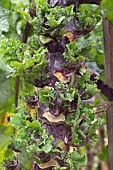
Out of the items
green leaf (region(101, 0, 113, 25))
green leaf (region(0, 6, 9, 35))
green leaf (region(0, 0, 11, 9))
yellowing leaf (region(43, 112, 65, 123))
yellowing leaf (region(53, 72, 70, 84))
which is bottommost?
yellowing leaf (region(43, 112, 65, 123))

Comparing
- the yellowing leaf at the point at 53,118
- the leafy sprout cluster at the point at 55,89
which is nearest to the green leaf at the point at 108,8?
the leafy sprout cluster at the point at 55,89

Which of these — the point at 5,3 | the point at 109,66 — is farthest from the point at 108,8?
the point at 5,3

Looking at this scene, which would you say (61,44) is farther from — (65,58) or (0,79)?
(0,79)

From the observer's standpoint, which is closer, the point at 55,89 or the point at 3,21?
the point at 55,89

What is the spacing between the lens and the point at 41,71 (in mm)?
554

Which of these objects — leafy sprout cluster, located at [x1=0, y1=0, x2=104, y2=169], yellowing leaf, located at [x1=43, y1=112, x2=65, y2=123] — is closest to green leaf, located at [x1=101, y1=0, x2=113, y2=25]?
leafy sprout cluster, located at [x1=0, y1=0, x2=104, y2=169]

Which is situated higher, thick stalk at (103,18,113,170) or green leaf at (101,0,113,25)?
green leaf at (101,0,113,25)

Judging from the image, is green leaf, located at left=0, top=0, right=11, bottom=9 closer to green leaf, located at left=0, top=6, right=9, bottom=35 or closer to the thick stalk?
green leaf, located at left=0, top=6, right=9, bottom=35

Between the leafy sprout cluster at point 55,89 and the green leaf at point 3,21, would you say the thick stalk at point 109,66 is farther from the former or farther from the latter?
the green leaf at point 3,21

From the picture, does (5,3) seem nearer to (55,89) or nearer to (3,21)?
(3,21)

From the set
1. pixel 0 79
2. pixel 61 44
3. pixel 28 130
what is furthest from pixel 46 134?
pixel 0 79

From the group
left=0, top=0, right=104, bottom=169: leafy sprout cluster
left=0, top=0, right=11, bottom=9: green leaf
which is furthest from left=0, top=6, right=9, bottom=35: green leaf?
left=0, top=0, right=104, bottom=169: leafy sprout cluster

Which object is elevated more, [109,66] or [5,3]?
[5,3]

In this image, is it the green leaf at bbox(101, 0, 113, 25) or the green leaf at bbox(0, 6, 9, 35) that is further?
the green leaf at bbox(0, 6, 9, 35)
